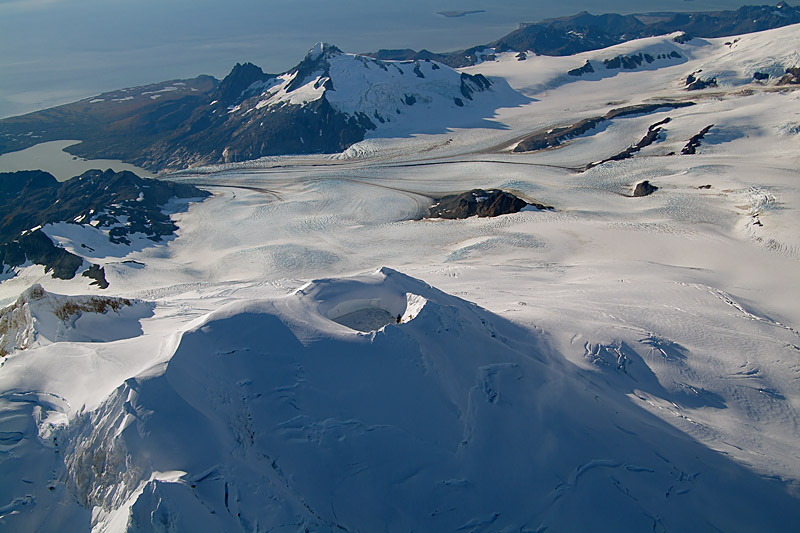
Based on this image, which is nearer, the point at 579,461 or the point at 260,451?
the point at 260,451

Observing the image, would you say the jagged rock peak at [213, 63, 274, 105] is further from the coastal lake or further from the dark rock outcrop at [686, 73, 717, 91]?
the dark rock outcrop at [686, 73, 717, 91]

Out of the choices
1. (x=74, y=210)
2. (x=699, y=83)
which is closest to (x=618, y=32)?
(x=699, y=83)

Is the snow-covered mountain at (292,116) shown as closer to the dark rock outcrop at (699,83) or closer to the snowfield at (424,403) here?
the dark rock outcrop at (699,83)

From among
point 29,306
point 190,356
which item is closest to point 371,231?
point 29,306

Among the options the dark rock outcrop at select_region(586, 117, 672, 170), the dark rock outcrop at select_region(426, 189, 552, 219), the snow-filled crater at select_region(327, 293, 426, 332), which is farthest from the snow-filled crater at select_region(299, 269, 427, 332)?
the dark rock outcrop at select_region(586, 117, 672, 170)

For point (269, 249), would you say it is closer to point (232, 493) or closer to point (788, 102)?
point (232, 493)
